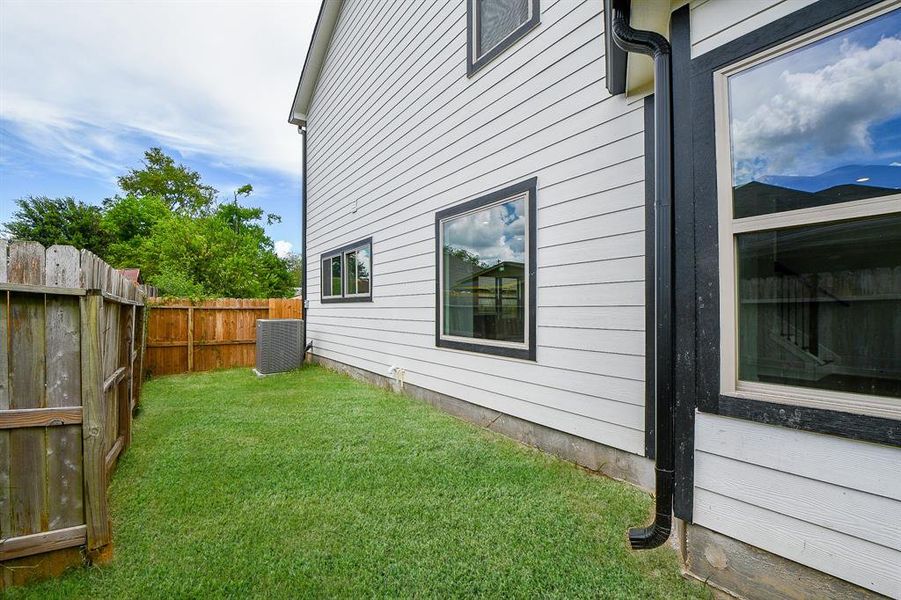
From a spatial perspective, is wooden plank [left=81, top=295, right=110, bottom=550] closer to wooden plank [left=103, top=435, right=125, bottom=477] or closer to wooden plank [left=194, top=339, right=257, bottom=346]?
wooden plank [left=103, top=435, right=125, bottom=477]

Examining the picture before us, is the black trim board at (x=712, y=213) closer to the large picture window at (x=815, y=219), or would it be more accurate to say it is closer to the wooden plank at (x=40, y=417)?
the large picture window at (x=815, y=219)

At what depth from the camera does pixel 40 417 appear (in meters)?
1.79

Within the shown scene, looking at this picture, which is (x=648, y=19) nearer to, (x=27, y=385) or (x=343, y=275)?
(x=27, y=385)

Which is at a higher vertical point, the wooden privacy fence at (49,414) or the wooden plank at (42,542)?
the wooden privacy fence at (49,414)

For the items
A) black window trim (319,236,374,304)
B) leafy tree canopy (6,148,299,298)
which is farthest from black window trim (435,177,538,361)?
leafy tree canopy (6,148,299,298)

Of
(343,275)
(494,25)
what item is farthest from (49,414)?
(343,275)

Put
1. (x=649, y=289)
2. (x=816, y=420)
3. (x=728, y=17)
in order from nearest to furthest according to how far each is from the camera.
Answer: (x=816, y=420) < (x=728, y=17) < (x=649, y=289)

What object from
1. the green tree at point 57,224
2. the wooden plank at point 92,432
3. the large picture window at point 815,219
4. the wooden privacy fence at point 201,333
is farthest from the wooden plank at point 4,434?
the green tree at point 57,224

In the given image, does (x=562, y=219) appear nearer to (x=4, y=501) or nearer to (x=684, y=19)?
(x=684, y=19)

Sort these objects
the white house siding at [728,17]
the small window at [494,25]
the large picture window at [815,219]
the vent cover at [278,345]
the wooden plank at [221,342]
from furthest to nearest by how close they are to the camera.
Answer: the wooden plank at [221,342], the vent cover at [278,345], the small window at [494,25], the white house siding at [728,17], the large picture window at [815,219]

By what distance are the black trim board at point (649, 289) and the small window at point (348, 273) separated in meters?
4.46

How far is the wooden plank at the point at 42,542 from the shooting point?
170 cm

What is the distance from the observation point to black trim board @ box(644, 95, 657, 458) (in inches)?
95.7

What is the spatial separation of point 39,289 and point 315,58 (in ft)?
27.7
